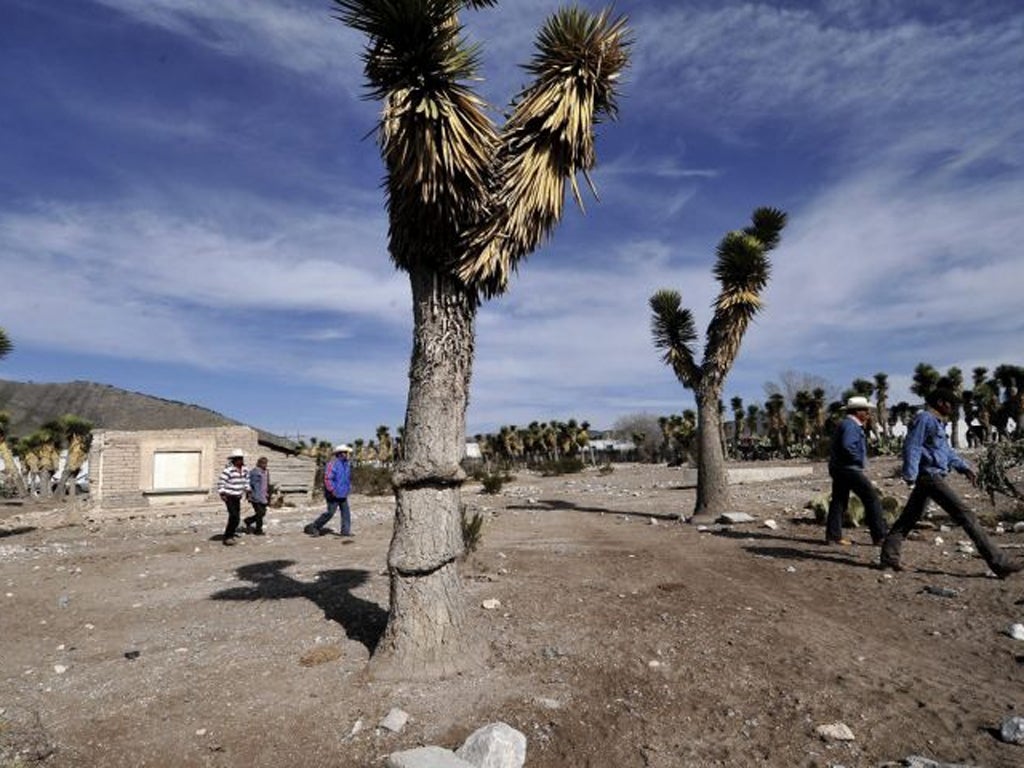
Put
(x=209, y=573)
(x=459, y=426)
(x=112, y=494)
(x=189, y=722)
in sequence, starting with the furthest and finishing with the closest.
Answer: (x=112, y=494)
(x=209, y=573)
(x=459, y=426)
(x=189, y=722)

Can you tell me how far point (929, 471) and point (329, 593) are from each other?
6.20m

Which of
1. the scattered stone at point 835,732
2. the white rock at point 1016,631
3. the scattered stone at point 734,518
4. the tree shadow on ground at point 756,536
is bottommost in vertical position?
the scattered stone at point 835,732

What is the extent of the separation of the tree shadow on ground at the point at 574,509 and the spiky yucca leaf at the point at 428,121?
9.65m

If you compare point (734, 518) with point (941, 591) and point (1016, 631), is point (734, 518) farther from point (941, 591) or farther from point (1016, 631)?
point (1016, 631)

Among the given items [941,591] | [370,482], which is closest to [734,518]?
[941,591]

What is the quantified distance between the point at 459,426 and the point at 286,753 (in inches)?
91.6

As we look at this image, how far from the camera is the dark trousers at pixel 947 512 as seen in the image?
6520 millimetres

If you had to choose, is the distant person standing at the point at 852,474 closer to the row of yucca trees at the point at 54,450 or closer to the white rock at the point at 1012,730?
the white rock at the point at 1012,730

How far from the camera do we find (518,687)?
14.6 ft

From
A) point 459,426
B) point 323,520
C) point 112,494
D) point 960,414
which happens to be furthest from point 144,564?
point 960,414

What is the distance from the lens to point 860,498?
843cm

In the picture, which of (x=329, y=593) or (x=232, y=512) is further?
(x=232, y=512)

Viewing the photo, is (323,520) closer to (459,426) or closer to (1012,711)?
(459,426)

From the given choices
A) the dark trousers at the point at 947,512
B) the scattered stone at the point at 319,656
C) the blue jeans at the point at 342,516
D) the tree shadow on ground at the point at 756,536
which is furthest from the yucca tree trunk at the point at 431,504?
the blue jeans at the point at 342,516
